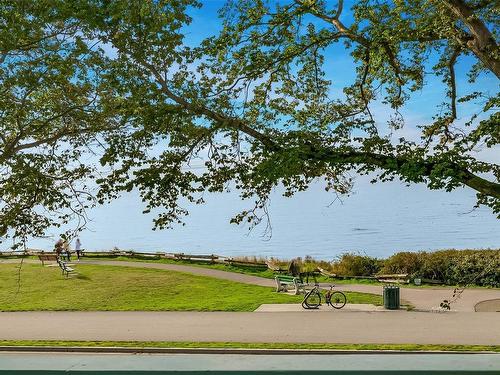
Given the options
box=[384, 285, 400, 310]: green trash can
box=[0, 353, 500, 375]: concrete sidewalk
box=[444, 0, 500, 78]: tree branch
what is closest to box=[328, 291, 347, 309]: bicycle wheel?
box=[384, 285, 400, 310]: green trash can

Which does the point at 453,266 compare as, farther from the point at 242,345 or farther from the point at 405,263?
the point at 242,345

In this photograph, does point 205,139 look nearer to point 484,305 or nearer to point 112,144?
point 112,144

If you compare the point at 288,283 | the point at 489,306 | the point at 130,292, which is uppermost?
the point at 288,283

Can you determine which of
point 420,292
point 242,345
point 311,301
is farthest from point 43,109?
point 420,292

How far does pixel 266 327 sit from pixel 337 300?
563cm

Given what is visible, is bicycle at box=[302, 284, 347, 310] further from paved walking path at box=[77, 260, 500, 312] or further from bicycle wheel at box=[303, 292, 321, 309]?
paved walking path at box=[77, 260, 500, 312]

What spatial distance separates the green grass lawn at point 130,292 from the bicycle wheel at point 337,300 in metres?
1.16

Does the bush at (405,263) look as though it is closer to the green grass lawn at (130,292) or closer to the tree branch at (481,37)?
the green grass lawn at (130,292)

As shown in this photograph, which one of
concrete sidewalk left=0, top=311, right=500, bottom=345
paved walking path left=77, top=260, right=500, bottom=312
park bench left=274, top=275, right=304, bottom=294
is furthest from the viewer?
park bench left=274, top=275, right=304, bottom=294

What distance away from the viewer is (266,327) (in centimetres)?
1994

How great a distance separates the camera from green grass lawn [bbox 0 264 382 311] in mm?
26703

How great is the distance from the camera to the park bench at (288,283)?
2881 centimetres

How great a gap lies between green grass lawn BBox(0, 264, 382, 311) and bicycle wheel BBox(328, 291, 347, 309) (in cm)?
116

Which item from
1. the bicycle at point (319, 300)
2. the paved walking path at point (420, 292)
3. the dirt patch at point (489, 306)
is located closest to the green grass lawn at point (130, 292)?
the bicycle at point (319, 300)
